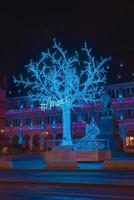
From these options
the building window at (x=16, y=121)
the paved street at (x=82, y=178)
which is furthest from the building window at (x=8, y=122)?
the paved street at (x=82, y=178)

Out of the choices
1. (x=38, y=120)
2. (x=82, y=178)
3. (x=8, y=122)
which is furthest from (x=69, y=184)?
(x=8, y=122)

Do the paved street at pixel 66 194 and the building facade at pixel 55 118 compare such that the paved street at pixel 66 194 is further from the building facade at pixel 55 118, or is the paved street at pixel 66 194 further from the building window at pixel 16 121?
the building window at pixel 16 121

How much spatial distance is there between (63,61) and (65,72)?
1222 millimetres

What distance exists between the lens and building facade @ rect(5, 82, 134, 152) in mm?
79438

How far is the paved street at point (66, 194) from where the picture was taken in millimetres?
13261

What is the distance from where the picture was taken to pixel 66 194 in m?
14.3

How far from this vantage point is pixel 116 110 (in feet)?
267

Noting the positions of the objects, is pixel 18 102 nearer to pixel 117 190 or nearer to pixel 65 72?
pixel 65 72

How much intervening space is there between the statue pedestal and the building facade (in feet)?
90.5

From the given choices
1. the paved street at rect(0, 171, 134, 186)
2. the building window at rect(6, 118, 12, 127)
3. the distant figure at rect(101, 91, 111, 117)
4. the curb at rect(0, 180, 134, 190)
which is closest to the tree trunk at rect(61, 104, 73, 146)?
the distant figure at rect(101, 91, 111, 117)

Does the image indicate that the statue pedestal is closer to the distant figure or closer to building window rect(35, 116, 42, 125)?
the distant figure

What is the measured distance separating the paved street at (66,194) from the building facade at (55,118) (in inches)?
2277

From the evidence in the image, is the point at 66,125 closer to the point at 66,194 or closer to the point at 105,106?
the point at 105,106

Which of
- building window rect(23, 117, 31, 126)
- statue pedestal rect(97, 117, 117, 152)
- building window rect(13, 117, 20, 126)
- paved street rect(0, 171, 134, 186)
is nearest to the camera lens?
paved street rect(0, 171, 134, 186)
